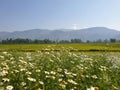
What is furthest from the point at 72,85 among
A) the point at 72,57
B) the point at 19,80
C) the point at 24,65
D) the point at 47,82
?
the point at 72,57

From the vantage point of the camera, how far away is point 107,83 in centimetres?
595

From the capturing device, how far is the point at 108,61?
10.5m

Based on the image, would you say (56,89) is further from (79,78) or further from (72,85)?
(79,78)

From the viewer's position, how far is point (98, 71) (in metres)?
8.00

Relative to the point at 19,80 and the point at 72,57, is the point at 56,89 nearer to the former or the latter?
the point at 19,80

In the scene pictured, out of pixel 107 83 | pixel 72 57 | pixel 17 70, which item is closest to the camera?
pixel 107 83

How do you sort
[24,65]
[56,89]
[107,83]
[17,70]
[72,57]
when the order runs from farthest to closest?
1. [72,57]
2. [24,65]
3. [17,70]
4. [107,83]
5. [56,89]

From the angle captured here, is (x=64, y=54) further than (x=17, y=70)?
Yes

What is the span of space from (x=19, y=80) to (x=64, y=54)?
5077 mm

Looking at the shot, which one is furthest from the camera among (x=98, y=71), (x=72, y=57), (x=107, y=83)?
(x=72, y=57)

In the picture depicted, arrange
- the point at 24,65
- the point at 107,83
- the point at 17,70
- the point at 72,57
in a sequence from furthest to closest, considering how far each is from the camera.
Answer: the point at 72,57
the point at 24,65
the point at 17,70
the point at 107,83

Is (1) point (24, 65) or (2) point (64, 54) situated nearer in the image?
(1) point (24, 65)

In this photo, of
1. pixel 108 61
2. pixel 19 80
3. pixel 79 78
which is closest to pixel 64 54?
pixel 108 61

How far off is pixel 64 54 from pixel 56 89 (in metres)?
5.51
